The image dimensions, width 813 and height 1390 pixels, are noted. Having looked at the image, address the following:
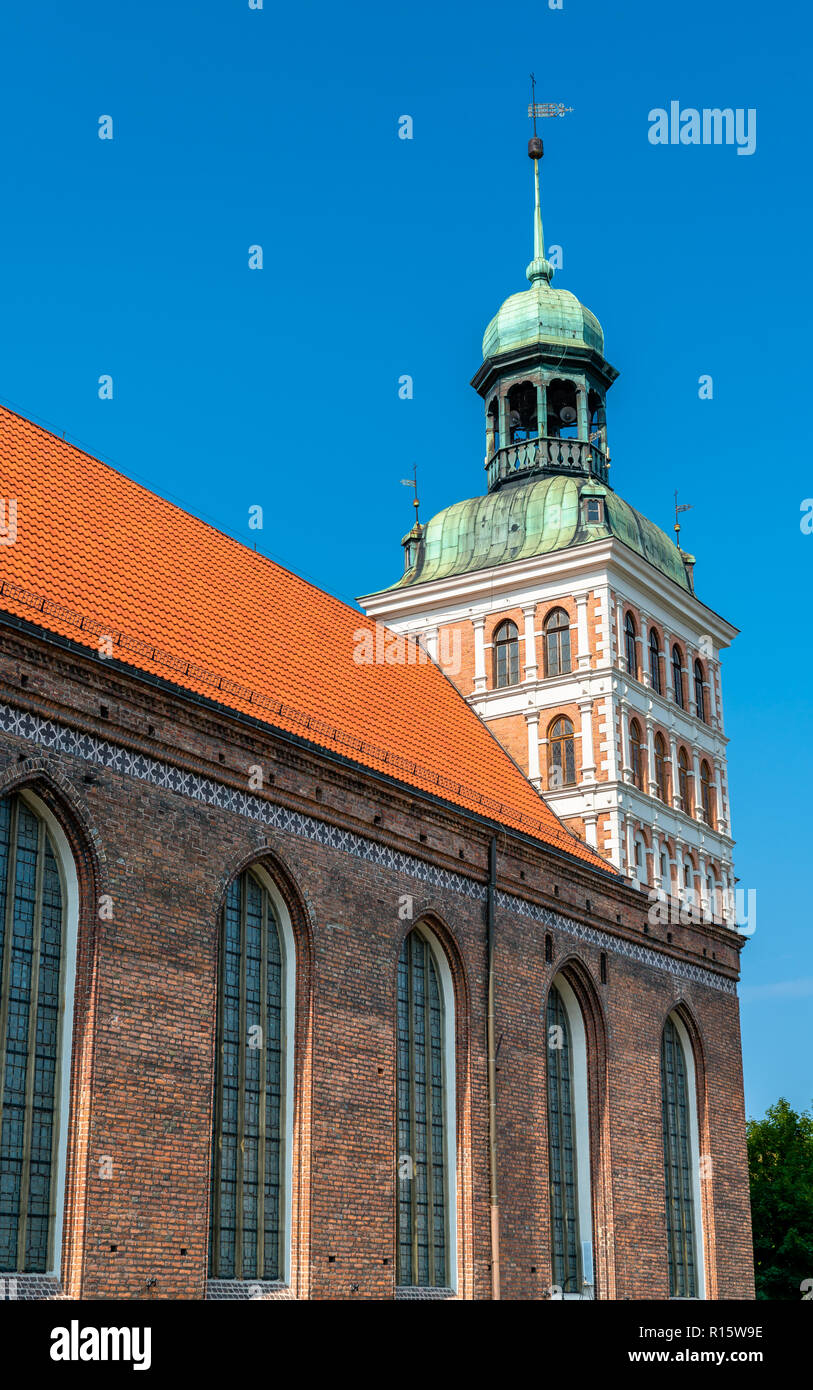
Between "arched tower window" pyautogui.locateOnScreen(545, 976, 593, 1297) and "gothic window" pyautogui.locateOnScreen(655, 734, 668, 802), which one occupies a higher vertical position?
"gothic window" pyautogui.locateOnScreen(655, 734, 668, 802)

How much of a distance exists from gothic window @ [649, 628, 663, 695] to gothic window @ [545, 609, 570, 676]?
7.05ft

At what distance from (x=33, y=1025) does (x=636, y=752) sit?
17237 millimetres

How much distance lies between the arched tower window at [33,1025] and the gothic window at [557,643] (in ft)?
52.5

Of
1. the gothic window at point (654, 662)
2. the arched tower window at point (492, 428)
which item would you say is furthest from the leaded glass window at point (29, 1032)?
the arched tower window at point (492, 428)

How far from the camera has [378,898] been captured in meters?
22.3

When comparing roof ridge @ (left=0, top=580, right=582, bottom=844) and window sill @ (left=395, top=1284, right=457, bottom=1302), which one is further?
window sill @ (left=395, top=1284, right=457, bottom=1302)

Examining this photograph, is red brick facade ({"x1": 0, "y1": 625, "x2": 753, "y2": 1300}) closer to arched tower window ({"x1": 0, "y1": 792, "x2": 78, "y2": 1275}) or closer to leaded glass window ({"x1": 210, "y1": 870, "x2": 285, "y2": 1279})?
arched tower window ({"x1": 0, "y1": 792, "x2": 78, "y2": 1275})

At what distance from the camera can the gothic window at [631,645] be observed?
32.1 meters

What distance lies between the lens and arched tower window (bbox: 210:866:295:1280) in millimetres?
18906

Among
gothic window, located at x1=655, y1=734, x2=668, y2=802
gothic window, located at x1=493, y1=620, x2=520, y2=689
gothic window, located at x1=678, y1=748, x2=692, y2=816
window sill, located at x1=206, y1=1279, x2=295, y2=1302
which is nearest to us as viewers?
window sill, located at x1=206, y1=1279, x2=295, y2=1302

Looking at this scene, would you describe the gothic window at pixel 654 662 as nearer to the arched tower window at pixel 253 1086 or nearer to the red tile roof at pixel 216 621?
the red tile roof at pixel 216 621

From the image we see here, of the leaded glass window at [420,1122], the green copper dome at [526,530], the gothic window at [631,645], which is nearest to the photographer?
the leaded glass window at [420,1122]

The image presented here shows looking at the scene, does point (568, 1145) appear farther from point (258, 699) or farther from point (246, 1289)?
point (258, 699)

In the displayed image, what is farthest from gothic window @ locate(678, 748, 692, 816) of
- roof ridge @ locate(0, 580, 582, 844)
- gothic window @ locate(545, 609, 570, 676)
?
roof ridge @ locate(0, 580, 582, 844)
